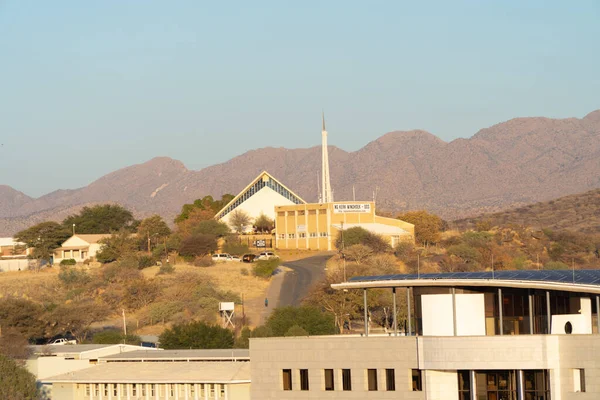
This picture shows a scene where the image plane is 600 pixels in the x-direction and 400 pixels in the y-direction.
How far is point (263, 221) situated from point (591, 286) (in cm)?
10287

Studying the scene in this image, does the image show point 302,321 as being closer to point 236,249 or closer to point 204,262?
point 204,262

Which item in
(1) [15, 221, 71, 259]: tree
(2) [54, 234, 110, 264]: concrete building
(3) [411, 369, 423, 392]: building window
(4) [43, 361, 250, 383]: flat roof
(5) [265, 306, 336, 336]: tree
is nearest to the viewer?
(3) [411, 369, 423, 392]: building window

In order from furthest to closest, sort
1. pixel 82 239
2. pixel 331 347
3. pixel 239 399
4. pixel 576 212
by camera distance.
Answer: pixel 576 212, pixel 82 239, pixel 239 399, pixel 331 347

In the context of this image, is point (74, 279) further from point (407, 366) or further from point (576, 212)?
point (576, 212)

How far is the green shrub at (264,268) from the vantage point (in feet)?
355

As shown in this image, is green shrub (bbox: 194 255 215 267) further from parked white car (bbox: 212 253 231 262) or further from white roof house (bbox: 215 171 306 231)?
white roof house (bbox: 215 171 306 231)

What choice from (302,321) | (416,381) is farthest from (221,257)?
(416,381)

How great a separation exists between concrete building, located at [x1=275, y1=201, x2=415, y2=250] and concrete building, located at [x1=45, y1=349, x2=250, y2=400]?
2743 inches

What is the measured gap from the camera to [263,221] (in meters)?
139

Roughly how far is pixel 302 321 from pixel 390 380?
38.1 m

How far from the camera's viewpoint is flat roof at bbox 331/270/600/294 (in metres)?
38.0

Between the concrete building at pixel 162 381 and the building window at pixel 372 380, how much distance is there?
36.0 ft

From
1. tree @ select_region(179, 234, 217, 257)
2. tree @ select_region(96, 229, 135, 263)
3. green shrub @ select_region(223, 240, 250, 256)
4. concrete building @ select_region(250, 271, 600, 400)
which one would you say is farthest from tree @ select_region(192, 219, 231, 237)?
concrete building @ select_region(250, 271, 600, 400)

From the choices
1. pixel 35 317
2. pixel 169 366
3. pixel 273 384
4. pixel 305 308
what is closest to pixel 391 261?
pixel 305 308
